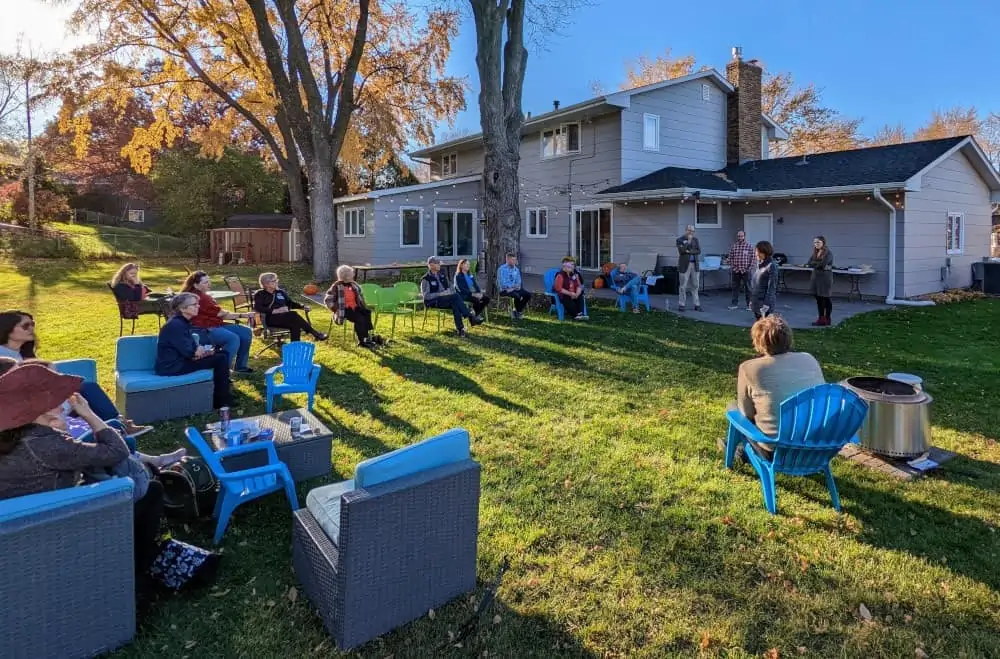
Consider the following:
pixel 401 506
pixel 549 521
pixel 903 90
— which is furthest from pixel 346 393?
pixel 903 90

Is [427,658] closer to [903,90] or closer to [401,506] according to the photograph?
[401,506]

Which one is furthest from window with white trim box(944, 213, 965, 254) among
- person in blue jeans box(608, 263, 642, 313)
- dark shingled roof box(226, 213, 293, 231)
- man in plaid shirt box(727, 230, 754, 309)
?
dark shingled roof box(226, 213, 293, 231)

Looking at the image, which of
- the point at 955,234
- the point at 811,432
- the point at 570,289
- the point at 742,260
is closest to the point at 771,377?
the point at 811,432

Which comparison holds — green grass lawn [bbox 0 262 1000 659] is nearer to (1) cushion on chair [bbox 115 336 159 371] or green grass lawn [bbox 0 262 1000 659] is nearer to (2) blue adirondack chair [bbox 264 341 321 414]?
(2) blue adirondack chair [bbox 264 341 321 414]

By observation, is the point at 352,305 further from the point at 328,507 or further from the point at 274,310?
the point at 328,507

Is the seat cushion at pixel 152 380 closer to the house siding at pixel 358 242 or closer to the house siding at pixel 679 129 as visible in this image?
the house siding at pixel 679 129

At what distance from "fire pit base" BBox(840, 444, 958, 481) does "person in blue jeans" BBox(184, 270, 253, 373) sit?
604cm

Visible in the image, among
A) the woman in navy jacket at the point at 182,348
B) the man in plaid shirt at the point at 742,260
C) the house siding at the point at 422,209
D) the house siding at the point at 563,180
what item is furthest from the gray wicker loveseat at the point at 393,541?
the house siding at the point at 422,209

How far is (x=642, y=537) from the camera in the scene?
3420 millimetres

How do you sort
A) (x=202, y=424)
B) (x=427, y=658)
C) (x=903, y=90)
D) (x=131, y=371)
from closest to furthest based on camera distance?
1. (x=427, y=658)
2. (x=202, y=424)
3. (x=131, y=371)
4. (x=903, y=90)

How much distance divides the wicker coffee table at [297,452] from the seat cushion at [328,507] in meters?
1.01

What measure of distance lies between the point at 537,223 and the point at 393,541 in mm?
18103

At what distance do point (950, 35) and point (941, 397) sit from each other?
166 feet

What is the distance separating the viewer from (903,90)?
50375mm
